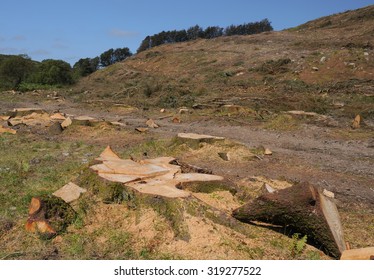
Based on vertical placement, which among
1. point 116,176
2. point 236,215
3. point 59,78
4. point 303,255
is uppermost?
point 59,78

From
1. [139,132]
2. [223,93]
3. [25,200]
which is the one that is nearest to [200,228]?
[25,200]

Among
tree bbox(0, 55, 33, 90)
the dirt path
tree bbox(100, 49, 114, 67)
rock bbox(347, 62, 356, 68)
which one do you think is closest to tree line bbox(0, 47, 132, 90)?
tree bbox(0, 55, 33, 90)

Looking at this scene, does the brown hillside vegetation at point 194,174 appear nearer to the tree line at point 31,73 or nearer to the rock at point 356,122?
the rock at point 356,122

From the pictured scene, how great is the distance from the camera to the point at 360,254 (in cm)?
321

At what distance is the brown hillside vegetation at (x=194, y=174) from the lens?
3.66m

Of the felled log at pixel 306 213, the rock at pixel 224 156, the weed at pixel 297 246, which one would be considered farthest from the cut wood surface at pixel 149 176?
the rock at pixel 224 156

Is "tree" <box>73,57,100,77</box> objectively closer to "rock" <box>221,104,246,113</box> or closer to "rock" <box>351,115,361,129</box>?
"rock" <box>221,104,246,113</box>

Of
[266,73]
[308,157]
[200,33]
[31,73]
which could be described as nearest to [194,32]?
[200,33]

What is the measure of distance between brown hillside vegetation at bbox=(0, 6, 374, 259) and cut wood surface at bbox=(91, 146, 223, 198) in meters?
0.02

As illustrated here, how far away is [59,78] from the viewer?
104ft

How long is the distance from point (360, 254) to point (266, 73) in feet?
65.1

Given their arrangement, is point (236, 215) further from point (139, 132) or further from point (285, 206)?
point (139, 132)

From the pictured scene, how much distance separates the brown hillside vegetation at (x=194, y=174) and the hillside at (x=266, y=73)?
0.66ft

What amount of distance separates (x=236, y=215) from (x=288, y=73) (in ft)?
60.3
